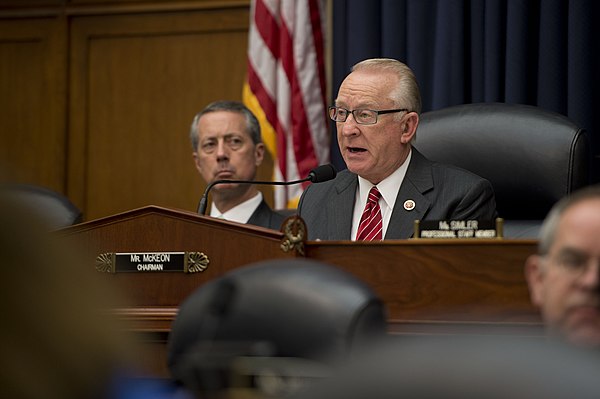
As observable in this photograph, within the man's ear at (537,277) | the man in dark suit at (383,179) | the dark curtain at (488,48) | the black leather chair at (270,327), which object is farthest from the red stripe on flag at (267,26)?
the black leather chair at (270,327)

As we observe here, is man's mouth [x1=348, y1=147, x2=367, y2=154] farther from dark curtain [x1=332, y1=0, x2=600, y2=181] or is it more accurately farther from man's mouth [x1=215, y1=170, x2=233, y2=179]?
dark curtain [x1=332, y1=0, x2=600, y2=181]

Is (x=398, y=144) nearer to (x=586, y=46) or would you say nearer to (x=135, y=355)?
(x=586, y=46)

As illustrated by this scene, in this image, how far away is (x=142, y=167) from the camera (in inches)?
228

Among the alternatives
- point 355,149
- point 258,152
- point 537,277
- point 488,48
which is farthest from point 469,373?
point 488,48

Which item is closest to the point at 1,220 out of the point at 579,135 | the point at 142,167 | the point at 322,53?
the point at 579,135

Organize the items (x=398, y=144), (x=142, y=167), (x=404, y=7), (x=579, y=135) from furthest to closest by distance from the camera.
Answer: (x=142, y=167) < (x=404, y=7) < (x=398, y=144) < (x=579, y=135)

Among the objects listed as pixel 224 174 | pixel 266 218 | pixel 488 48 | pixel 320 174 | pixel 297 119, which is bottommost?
pixel 266 218

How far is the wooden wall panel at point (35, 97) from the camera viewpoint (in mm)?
5852

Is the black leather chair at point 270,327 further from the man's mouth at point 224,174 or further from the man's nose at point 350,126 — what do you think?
the man's mouth at point 224,174

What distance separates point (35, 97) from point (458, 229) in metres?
4.00

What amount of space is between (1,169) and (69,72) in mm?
5101

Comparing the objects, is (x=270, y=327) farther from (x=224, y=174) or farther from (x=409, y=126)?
(x=224, y=174)

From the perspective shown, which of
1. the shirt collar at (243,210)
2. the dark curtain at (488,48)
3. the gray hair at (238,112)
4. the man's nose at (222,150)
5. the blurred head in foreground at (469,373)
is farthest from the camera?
the dark curtain at (488,48)

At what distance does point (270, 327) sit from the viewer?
954 millimetres
